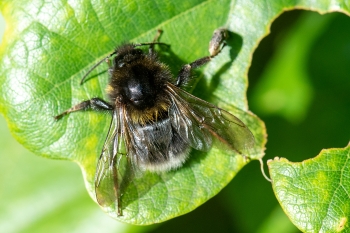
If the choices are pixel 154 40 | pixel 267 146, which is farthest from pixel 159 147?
pixel 267 146

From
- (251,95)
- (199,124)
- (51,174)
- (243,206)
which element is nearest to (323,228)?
(199,124)

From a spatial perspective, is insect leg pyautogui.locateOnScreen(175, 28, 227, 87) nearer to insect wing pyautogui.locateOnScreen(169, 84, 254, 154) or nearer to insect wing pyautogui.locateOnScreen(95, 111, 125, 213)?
insect wing pyautogui.locateOnScreen(169, 84, 254, 154)

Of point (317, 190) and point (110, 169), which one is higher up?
point (110, 169)

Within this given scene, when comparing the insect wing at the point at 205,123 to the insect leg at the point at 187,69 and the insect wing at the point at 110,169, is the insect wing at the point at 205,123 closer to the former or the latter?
the insect leg at the point at 187,69

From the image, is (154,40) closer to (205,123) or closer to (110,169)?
(205,123)

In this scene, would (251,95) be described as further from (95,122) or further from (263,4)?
(95,122)

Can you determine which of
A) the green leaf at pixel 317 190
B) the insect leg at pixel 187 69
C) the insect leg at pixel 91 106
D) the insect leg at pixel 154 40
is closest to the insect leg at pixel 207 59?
the insect leg at pixel 187 69
